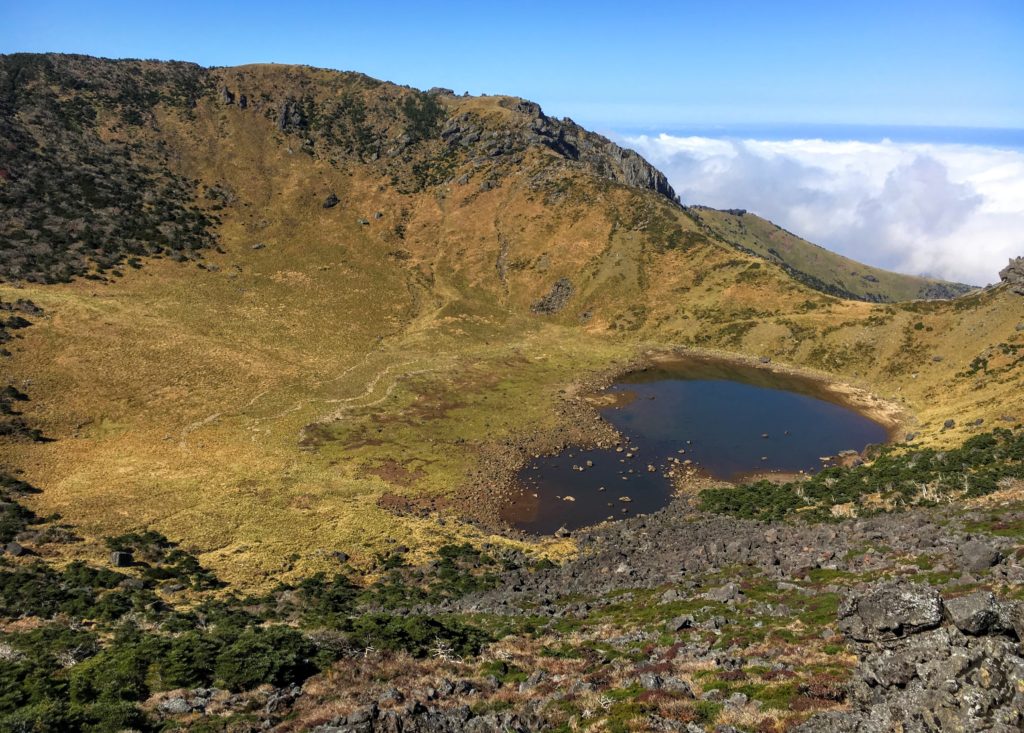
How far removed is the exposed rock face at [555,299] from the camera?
138875 mm

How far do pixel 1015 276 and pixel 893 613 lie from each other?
113 metres

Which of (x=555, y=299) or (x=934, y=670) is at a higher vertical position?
(x=555, y=299)

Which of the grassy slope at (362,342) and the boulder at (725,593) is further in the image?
the grassy slope at (362,342)

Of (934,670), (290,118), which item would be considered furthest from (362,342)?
(290,118)

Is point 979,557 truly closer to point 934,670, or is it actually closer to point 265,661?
point 934,670

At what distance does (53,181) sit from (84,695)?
15582 cm

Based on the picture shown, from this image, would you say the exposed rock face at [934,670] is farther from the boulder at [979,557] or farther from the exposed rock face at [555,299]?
the exposed rock face at [555,299]

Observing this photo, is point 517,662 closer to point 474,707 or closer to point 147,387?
point 474,707

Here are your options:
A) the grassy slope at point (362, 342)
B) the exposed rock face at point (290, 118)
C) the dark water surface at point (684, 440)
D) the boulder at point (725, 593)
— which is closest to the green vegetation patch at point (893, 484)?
the dark water surface at point (684, 440)

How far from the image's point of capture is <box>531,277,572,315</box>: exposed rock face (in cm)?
13888

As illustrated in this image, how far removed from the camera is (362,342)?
114m

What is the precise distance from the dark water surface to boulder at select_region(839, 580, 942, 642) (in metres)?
39.1

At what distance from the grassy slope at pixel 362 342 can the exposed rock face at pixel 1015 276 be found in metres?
2.67

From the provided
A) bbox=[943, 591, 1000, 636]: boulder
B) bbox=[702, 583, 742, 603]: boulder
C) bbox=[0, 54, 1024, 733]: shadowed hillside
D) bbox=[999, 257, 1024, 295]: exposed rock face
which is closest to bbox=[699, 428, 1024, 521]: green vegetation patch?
bbox=[0, 54, 1024, 733]: shadowed hillside
